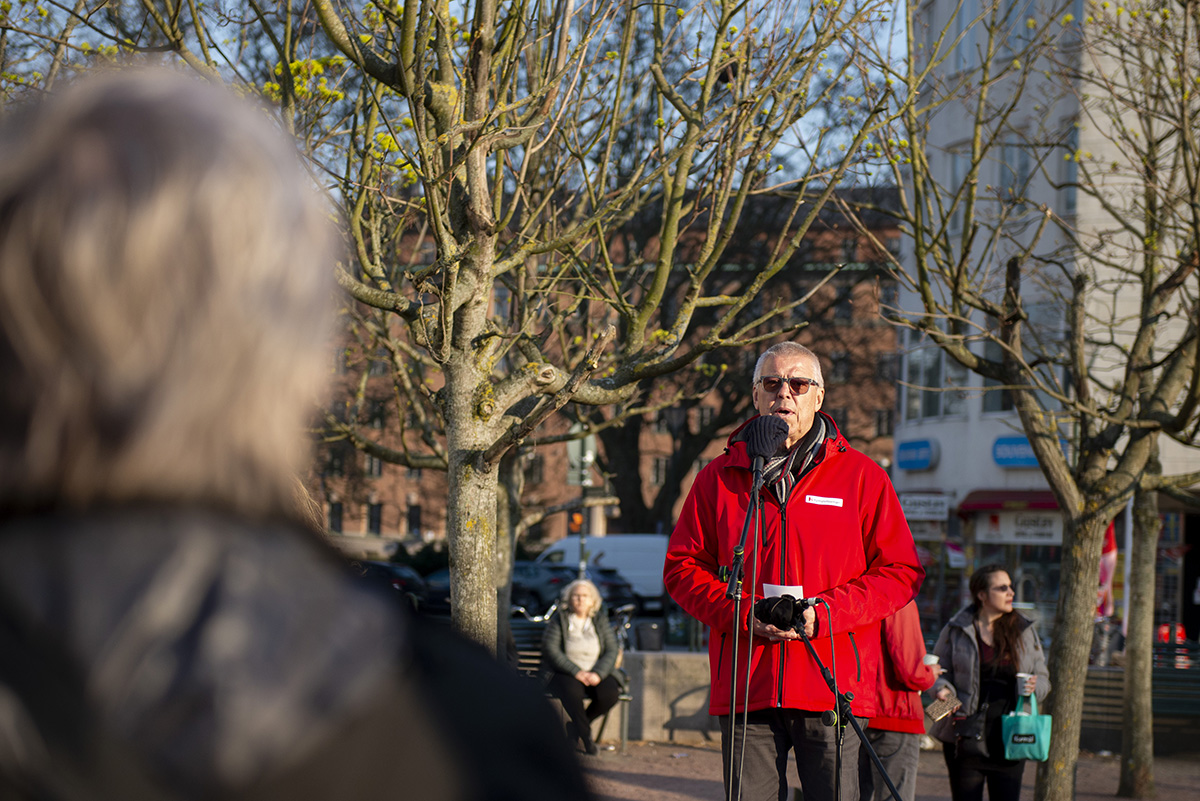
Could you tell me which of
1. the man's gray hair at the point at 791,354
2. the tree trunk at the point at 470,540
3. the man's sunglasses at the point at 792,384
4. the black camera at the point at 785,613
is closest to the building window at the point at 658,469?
the tree trunk at the point at 470,540

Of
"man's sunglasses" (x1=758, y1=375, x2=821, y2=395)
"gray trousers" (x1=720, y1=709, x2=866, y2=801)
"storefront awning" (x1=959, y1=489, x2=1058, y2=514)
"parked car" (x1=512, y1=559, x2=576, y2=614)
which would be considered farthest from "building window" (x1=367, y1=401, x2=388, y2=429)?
"gray trousers" (x1=720, y1=709, x2=866, y2=801)

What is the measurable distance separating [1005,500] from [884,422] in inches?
438

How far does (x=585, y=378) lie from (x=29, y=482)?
5185mm

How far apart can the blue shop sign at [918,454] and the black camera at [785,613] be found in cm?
2505

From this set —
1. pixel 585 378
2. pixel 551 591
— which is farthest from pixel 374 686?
pixel 551 591

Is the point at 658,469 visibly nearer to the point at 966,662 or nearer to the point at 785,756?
the point at 966,662

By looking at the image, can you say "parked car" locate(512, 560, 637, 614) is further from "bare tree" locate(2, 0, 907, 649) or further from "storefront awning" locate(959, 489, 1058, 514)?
"bare tree" locate(2, 0, 907, 649)

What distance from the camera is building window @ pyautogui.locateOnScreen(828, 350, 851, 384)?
27.8 metres

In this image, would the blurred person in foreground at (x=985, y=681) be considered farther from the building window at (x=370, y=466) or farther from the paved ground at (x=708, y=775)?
the building window at (x=370, y=466)

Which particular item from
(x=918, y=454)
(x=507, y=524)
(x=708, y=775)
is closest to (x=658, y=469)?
(x=918, y=454)

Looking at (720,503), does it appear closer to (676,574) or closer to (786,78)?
(676,574)

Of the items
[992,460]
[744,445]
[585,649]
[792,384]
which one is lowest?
[585,649]

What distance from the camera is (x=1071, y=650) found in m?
8.34

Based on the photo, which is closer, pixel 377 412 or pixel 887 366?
pixel 377 412
